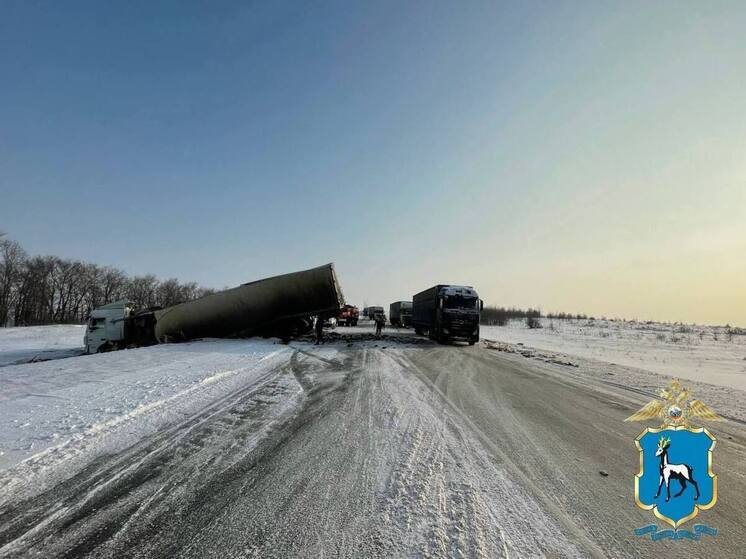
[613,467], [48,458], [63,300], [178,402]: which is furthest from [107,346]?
[63,300]

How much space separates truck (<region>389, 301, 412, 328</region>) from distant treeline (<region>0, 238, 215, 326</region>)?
4152 cm

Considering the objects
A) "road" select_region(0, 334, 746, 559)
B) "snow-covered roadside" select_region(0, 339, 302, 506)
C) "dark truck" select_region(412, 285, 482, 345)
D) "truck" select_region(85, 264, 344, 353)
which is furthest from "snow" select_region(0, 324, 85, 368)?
"road" select_region(0, 334, 746, 559)

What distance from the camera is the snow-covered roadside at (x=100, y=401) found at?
13.0 feet

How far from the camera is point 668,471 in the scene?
124 inches

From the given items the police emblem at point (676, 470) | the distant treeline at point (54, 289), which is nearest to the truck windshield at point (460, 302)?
the police emblem at point (676, 470)

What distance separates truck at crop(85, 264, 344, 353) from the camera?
17562mm

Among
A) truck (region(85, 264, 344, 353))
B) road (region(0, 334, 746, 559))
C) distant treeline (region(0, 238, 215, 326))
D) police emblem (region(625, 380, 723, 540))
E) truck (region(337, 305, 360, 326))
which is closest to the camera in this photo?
road (region(0, 334, 746, 559))

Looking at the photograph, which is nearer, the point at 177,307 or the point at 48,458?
the point at 48,458

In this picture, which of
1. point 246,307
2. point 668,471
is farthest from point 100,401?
point 246,307

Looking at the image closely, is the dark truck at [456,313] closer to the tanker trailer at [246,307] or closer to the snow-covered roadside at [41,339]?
the tanker trailer at [246,307]

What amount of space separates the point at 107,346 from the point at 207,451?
1694 centimetres

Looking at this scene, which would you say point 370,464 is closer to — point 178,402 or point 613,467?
point 613,467

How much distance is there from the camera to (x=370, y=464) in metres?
3.95

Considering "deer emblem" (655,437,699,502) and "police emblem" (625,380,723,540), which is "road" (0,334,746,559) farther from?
"deer emblem" (655,437,699,502)
